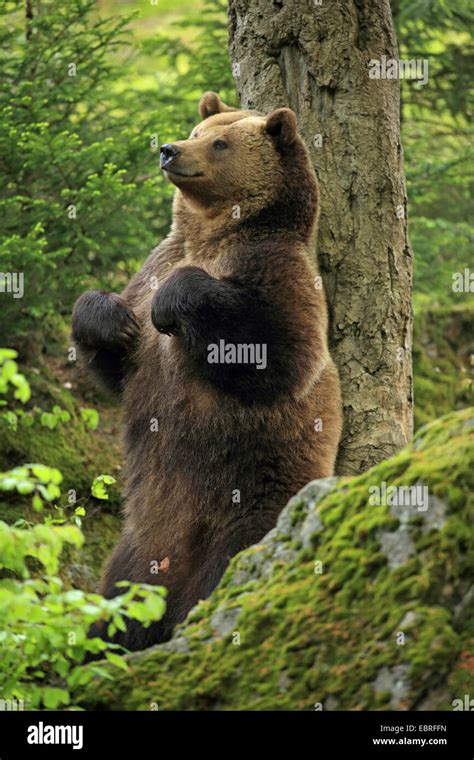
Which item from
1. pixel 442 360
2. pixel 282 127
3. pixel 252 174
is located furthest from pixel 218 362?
pixel 442 360

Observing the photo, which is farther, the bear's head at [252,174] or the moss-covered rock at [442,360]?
the moss-covered rock at [442,360]

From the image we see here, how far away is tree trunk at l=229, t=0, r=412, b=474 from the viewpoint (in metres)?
6.93

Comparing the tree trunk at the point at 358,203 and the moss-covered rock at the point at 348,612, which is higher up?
the tree trunk at the point at 358,203

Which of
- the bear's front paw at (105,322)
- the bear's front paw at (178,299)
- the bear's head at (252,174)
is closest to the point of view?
the bear's front paw at (178,299)

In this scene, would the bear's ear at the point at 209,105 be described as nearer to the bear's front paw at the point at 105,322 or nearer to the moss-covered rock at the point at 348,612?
the bear's front paw at the point at 105,322

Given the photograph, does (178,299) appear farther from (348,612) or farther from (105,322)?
(348,612)

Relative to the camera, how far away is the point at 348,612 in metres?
4.21

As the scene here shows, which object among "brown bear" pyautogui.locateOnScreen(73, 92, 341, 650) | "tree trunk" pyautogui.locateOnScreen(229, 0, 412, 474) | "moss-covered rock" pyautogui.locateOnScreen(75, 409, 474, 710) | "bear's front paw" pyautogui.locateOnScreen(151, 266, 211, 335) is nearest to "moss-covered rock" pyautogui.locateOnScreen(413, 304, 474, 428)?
"tree trunk" pyautogui.locateOnScreen(229, 0, 412, 474)

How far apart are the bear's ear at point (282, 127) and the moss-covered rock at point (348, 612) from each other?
2477 millimetres

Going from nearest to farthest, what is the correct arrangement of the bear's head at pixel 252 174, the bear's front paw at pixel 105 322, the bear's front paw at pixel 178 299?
the bear's front paw at pixel 178 299
the bear's head at pixel 252 174
the bear's front paw at pixel 105 322

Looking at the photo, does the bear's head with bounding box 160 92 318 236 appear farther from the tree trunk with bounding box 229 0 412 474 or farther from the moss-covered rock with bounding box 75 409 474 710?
the moss-covered rock with bounding box 75 409 474 710

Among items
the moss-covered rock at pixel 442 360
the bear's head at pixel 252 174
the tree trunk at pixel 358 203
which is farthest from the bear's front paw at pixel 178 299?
the moss-covered rock at pixel 442 360

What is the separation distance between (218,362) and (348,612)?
2.15 metres

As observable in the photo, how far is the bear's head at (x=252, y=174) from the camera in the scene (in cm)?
645
